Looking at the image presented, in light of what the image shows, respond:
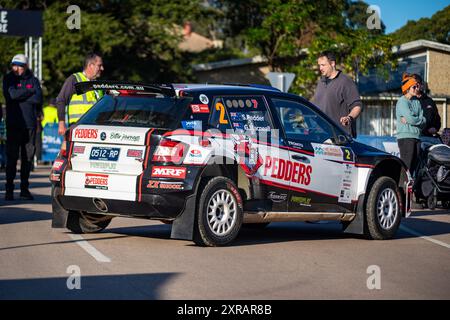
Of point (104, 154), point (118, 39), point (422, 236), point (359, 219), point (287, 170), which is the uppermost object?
point (118, 39)

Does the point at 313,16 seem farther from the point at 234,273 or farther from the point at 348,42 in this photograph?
the point at 234,273

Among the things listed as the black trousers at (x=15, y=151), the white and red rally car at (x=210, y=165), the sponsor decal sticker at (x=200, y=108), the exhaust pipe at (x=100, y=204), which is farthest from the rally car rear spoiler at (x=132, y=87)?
the black trousers at (x=15, y=151)

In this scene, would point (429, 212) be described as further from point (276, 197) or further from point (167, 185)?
point (167, 185)

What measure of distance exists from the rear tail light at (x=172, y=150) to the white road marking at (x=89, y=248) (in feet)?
3.61

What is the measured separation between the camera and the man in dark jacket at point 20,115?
14750 mm

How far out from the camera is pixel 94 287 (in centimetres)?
736

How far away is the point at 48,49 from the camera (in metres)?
38.3

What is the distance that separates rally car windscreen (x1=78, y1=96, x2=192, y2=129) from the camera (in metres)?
9.59

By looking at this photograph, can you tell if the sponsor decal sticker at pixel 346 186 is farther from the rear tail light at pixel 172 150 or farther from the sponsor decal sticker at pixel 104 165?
the sponsor decal sticker at pixel 104 165

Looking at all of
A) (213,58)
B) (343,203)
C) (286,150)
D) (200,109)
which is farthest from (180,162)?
(213,58)

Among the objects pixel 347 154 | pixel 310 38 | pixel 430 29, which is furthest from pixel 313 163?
pixel 430 29

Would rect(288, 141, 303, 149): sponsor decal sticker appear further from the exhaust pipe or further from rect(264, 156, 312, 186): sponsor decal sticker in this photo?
the exhaust pipe

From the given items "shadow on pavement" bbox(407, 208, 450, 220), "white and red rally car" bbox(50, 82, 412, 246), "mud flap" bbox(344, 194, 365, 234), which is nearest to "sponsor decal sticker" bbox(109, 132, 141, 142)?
"white and red rally car" bbox(50, 82, 412, 246)

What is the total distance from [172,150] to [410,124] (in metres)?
6.78
